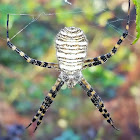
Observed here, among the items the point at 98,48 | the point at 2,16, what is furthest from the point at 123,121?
the point at 2,16

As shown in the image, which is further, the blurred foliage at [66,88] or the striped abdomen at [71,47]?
the blurred foliage at [66,88]

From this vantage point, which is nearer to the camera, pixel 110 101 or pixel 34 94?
pixel 34 94

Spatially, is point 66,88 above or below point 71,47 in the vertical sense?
above

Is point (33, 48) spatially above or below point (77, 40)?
above

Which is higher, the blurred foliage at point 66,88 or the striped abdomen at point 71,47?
the blurred foliage at point 66,88

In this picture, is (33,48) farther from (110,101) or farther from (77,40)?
(77,40)

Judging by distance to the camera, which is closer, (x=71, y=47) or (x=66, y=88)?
(x=71, y=47)
